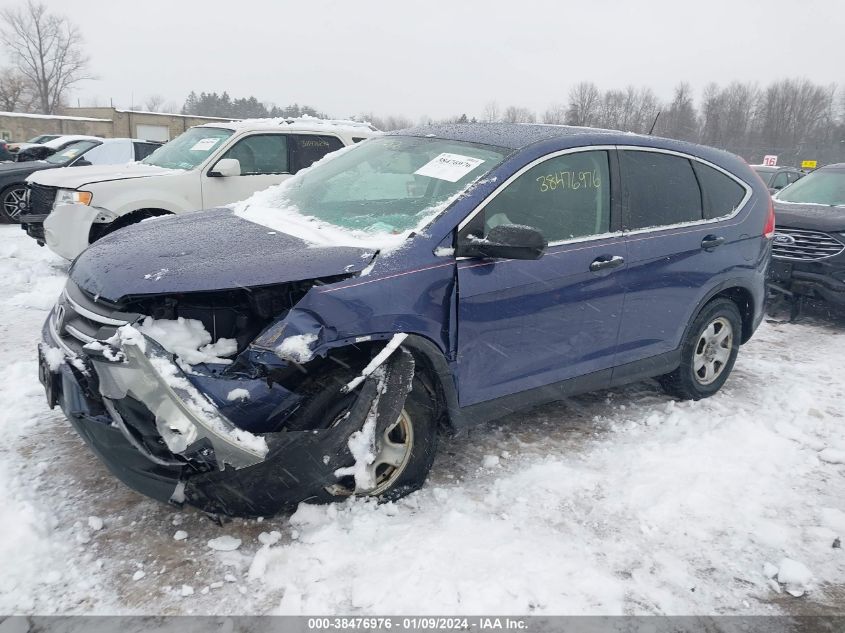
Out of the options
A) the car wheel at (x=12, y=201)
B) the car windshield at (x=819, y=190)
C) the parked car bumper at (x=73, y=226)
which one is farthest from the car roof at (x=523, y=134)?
the car wheel at (x=12, y=201)

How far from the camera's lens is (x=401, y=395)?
292cm

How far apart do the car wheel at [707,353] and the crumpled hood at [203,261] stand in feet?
8.90

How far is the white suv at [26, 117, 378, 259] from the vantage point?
684 cm

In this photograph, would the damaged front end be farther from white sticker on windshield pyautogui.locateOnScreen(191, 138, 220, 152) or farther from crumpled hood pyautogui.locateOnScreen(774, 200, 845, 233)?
crumpled hood pyautogui.locateOnScreen(774, 200, 845, 233)

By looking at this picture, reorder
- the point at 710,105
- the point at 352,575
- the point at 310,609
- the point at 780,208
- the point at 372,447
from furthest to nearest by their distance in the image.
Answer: the point at 710,105 → the point at 780,208 → the point at 372,447 → the point at 352,575 → the point at 310,609

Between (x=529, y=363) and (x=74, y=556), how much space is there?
233cm

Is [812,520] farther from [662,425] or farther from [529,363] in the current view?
[529,363]

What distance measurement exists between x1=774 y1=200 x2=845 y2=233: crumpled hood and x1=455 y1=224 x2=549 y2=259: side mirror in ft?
18.3

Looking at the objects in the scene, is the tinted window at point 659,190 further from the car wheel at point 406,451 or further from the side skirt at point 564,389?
the car wheel at point 406,451

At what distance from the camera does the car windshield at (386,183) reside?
3.38 meters

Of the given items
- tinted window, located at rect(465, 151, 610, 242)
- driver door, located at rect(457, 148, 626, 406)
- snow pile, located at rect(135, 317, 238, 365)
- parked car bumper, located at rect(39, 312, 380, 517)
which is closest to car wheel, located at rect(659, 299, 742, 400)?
driver door, located at rect(457, 148, 626, 406)

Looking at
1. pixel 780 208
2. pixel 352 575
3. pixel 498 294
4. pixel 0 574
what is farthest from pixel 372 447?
pixel 780 208

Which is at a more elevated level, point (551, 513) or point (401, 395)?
point (401, 395)

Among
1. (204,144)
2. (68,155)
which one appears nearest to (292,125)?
(204,144)
